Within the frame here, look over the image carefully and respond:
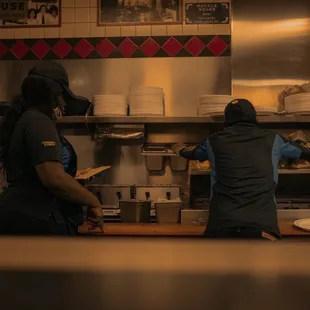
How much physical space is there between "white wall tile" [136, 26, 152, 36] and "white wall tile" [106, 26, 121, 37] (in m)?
0.17

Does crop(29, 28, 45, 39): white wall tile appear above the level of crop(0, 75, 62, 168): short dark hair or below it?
above

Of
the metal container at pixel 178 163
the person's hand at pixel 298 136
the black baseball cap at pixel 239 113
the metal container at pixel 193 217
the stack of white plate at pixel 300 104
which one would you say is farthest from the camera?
the metal container at pixel 178 163

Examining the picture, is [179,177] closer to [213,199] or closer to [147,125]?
[147,125]

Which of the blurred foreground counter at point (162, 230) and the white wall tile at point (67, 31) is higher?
the white wall tile at point (67, 31)

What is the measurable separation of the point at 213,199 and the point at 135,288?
229cm

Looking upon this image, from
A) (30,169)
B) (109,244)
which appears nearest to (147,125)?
Answer: (30,169)

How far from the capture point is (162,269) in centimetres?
42

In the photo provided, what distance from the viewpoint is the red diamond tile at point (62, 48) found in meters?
4.11

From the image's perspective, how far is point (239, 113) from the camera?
267 cm

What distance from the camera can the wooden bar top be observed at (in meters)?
2.98

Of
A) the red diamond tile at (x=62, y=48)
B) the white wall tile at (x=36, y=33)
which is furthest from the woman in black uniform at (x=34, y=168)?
the white wall tile at (x=36, y=33)

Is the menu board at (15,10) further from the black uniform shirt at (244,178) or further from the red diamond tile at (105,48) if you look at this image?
the black uniform shirt at (244,178)

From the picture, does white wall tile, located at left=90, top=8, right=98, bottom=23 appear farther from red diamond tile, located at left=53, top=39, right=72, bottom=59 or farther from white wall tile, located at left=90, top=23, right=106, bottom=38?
red diamond tile, located at left=53, top=39, right=72, bottom=59

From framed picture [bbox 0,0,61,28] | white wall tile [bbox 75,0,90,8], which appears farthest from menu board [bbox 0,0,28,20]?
white wall tile [bbox 75,0,90,8]
